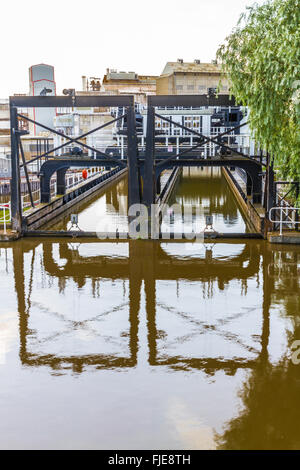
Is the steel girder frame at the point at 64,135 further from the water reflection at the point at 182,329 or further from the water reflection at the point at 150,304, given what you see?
the water reflection at the point at 182,329

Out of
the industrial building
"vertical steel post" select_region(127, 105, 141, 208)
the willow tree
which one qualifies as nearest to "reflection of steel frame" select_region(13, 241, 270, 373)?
"vertical steel post" select_region(127, 105, 141, 208)

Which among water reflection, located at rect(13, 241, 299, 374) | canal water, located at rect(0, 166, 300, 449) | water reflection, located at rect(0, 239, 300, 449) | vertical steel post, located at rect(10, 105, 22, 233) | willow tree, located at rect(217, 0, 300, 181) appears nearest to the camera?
canal water, located at rect(0, 166, 300, 449)

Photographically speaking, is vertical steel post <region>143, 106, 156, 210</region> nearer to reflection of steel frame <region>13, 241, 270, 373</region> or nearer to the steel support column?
reflection of steel frame <region>13, 241, 270, 373</region>

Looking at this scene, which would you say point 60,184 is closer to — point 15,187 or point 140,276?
point 15,187

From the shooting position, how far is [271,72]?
12.7 metres

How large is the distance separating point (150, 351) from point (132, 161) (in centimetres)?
1014

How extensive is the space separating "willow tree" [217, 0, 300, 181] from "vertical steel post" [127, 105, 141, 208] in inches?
149

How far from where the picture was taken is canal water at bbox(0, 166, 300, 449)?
5.90m

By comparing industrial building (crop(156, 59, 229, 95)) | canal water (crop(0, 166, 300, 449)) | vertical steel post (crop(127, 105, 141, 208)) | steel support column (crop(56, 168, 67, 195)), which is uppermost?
industrial building (crop(156, 59, 229, 95))

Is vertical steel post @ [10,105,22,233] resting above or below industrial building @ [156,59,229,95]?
below

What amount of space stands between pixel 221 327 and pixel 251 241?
7.94 m

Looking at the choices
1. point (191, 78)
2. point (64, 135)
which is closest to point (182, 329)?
point (64, 135)

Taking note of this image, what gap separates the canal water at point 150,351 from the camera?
590 cm

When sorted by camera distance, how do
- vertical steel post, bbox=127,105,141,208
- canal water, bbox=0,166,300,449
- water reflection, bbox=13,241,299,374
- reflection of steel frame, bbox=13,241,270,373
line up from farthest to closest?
vertical steel post, bbox=127,105,141,208, water reflection, bbox=13,241,299,374, reflection of steel frame, bbox=13,241,270,373, canal water, bbox=0,166,300,449
